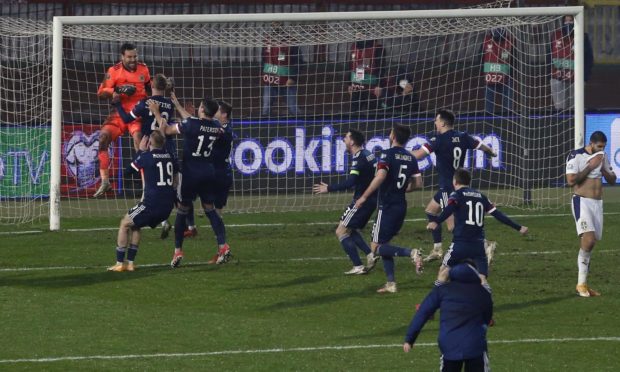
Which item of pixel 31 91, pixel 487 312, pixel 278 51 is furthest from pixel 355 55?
pixel 487 312

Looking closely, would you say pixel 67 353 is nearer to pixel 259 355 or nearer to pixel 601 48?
pixel 259 355

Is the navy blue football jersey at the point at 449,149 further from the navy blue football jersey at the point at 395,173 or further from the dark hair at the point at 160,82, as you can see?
the dark hair at the point at 160,82

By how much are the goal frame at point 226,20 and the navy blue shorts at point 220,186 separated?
286cm

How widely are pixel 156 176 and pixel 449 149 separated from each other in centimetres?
428

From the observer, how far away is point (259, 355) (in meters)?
14.9

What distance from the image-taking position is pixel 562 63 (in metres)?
28.2

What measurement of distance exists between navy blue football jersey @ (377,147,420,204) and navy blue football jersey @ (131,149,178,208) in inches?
117

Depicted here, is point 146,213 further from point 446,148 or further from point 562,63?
point 562,63

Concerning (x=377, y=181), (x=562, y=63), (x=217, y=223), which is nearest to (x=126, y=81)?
(x=217, y=223)

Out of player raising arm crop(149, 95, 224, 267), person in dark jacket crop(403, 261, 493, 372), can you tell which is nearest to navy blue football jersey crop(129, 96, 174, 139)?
player raising arm crop(149, 95, 224, 267)

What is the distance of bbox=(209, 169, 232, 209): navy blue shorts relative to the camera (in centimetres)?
2034

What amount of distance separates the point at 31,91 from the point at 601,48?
16.4 metres

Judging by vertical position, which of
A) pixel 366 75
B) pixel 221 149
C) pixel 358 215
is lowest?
pixel 358 215

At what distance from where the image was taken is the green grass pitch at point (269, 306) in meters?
14.8
